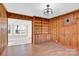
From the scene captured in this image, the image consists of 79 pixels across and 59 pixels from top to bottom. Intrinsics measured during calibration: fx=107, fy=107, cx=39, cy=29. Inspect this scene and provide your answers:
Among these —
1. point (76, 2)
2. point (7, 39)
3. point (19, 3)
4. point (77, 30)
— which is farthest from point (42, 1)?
point (7, 39)

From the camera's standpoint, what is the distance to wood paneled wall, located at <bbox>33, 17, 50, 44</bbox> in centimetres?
215

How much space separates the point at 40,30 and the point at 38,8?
0.45 m

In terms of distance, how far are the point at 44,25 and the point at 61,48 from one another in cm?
56

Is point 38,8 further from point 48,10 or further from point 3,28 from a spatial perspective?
point 3,28

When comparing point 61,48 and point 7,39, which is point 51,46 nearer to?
point 61,48

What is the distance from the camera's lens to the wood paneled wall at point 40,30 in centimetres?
215

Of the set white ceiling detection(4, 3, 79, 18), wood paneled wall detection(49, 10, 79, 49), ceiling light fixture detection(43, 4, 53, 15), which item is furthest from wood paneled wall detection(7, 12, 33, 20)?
wood paneled wall detection(49, 10, 79, 49)

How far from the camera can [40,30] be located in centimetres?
220

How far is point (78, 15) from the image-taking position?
6.49 feet

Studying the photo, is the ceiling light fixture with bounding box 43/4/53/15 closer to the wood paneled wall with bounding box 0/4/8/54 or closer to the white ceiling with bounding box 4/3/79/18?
the white ceiling with bounding box 4/3/79/18

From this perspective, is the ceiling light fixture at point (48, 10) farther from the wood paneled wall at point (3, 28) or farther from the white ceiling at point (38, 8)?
the wood paneled wall at point (3, 28)

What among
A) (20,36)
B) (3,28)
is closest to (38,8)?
(20,36)

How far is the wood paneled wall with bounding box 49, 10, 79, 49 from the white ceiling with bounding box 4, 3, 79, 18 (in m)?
0.10

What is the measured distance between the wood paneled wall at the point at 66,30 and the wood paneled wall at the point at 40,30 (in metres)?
0.10
